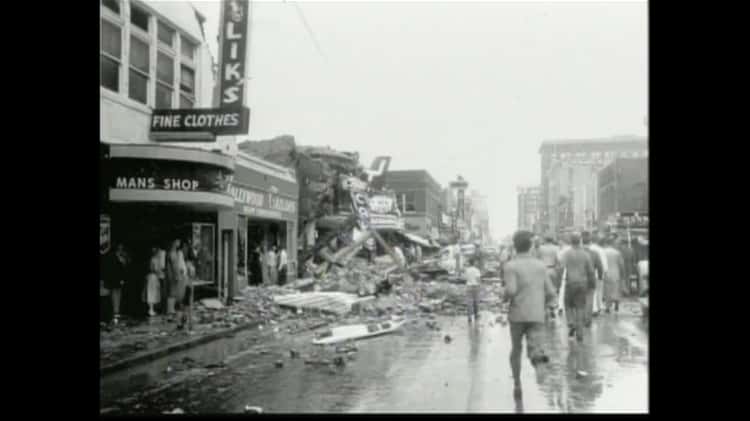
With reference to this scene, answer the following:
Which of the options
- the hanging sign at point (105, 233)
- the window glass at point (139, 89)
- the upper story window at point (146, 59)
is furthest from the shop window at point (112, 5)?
the hanging sign at point (105, 233)

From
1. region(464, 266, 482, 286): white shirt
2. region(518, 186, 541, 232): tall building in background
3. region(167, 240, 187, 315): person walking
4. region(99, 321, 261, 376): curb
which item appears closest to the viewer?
region(518, 186, 541, 232): tall building in background

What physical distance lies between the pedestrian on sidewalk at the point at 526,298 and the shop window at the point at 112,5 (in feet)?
20.0

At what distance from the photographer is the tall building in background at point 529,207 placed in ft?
25.5

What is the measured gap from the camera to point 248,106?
8828 mm

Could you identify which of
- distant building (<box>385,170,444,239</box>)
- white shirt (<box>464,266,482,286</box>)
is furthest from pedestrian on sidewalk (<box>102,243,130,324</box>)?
white shirt (<box>464,266,482,286</box>)

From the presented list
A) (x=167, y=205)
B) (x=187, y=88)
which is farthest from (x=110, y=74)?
(x=167, y=205)

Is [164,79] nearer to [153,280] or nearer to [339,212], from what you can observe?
[153,280]

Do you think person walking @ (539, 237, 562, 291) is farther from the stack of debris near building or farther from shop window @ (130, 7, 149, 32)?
shop window @ (130, 7, 149, 32)

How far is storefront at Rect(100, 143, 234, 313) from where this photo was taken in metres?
9.62

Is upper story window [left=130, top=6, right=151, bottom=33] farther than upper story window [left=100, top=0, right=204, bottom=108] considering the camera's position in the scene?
Yes

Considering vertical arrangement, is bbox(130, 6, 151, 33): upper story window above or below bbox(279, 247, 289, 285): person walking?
above

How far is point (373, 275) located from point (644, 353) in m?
3.39

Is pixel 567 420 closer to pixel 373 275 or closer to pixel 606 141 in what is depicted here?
pixel 606 141
